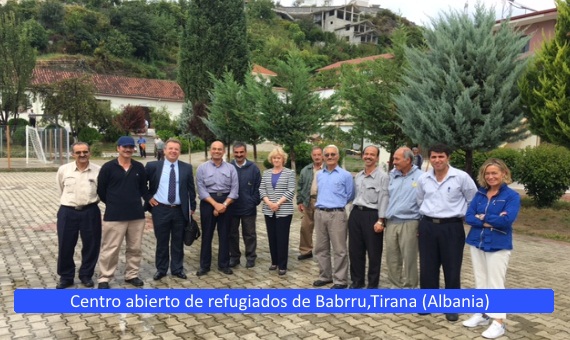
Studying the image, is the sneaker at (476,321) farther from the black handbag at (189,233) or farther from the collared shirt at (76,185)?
the collared shirt at (76,185)

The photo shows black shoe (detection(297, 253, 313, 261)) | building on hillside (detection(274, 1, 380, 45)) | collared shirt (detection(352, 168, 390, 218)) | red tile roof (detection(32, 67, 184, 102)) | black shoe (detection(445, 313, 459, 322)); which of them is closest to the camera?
black shoe (detection(445, 313, 459, 322))

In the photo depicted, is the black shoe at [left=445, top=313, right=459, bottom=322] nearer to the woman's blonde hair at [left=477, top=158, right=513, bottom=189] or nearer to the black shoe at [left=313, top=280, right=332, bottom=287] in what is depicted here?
the woman's blonde hair at [left=477, top=158, right=513, bottom=189]

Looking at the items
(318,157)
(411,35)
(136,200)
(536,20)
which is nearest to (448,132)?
(318,157)

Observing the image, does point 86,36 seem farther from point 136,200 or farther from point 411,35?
point 136,200

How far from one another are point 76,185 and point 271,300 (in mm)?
2981

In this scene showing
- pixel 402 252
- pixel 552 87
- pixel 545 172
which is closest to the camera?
pixel 402 252

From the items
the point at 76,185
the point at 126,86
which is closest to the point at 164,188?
the point at 76,185

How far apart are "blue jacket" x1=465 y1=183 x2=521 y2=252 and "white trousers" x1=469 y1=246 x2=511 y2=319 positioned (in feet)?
0.25

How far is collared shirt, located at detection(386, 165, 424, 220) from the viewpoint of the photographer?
4.82 m

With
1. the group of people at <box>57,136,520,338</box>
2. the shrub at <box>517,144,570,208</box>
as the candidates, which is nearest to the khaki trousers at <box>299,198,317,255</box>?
the group of people at <box>57,136,520,338</box>

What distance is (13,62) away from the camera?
26.0 meters

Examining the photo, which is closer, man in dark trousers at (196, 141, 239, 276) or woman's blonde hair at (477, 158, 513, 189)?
woman's blonde hair at (477, 158, 513, 189)

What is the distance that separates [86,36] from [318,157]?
67.1 meters

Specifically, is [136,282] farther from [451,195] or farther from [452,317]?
[451,195]
